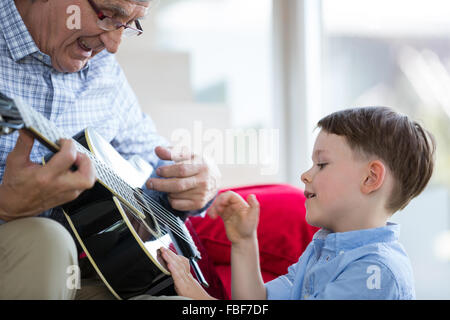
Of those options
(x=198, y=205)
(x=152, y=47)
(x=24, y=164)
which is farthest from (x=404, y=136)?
(x=152, y=47)

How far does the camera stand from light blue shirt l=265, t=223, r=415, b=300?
850mm

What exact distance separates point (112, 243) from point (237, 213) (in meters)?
0.24

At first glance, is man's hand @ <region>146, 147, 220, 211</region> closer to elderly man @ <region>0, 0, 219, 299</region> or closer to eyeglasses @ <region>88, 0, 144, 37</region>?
elderly man @ <region>0, 0, 219, 299</region>

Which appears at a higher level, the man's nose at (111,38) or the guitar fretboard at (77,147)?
the man's nose at (111,38)

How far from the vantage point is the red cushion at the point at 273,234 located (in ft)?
4.44

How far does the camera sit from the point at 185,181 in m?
1.33

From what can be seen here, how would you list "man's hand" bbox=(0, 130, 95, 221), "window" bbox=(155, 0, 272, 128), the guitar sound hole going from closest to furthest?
"man's hand" bbox=(0, 130, 95, 221)
the guitar sound hole
"window" bbox=(155, 0, 272, 128)

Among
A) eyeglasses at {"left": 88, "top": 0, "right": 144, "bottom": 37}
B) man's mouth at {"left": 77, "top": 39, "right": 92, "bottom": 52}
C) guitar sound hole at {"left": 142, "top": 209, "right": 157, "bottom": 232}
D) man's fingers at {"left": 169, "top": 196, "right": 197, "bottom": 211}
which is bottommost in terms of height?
man's fingers at {"left": 169, "top": 196, "right": 197, "bottom": 211}

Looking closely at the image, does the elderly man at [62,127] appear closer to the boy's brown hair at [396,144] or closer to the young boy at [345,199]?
the young boy at [345,199]

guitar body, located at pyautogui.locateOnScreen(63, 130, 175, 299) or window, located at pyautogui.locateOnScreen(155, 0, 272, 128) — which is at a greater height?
window, located at pyautogui.locateOnScreen(155, 0, 272, 128)

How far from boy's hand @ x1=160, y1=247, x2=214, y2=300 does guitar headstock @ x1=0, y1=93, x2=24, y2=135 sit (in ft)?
1.29

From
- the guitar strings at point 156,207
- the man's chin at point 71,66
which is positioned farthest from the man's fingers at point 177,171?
the man's chin at point 71,66

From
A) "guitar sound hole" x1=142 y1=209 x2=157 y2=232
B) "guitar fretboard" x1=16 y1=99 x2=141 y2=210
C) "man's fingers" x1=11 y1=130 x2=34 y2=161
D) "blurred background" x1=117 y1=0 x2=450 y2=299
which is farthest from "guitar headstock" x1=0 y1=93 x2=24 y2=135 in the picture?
"blurred background" x1=117 y1=0 x2=450 y2=299
